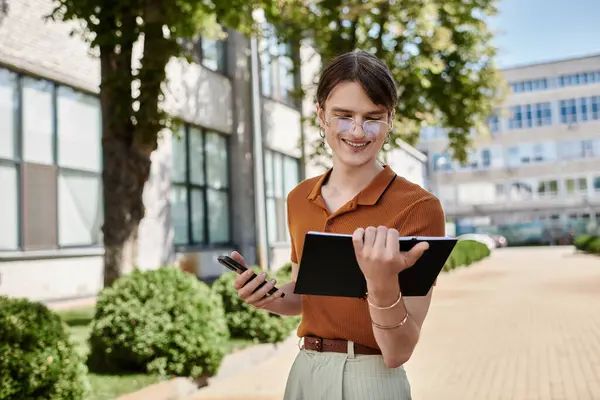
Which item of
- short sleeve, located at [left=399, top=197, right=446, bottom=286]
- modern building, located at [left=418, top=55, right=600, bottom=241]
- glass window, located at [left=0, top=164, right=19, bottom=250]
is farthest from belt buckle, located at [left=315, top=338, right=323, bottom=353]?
modern building, located at [left=418, top=55, right=600, bottom=241]

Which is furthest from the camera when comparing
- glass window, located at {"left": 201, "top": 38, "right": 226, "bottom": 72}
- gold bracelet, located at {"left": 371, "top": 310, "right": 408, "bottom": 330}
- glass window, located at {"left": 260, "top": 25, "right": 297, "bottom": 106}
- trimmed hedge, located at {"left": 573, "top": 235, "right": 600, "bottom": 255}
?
trimmed hedge, located at {"left": 573, "top": 235, "right": 600, "bottom": 255}

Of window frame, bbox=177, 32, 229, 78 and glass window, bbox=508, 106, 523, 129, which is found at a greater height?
glass window, bbox=508, 106, 523, 129

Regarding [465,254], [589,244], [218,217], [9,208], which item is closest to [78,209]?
[9,208]

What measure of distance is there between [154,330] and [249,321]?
2721 millimetres

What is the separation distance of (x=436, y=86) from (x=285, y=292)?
750 inches

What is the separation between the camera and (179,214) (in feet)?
62.7

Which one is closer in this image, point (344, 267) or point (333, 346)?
point (344, 267)

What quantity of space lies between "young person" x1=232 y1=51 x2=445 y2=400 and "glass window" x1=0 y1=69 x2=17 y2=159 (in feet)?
38.8

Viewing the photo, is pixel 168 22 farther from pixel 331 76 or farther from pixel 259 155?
pixel 331 76

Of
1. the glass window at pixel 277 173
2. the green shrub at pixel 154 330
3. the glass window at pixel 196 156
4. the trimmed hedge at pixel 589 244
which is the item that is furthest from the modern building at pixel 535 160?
the green shrub at pixel 154 330

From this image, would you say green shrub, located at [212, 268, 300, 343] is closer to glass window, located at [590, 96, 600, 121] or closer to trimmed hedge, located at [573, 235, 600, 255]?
trimmed hedge, located at [573, 235, 600, 255]

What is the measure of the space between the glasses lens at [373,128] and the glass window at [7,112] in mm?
A: 11976

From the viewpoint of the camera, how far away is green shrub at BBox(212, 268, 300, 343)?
396 inches

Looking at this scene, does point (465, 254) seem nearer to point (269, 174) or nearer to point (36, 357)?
point (269, 174)
